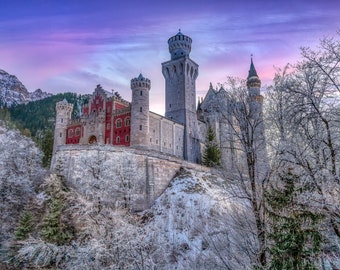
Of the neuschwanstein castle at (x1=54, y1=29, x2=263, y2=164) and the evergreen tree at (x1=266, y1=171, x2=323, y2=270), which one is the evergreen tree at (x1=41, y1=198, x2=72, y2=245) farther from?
the evergreen tree at (x1=266, y1=171, x2=323, y2=270)

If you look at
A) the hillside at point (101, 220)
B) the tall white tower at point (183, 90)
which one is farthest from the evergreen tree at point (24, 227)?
the tall white tower at point (183, 90)

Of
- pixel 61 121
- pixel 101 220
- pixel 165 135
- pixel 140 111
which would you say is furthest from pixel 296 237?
pixel 61 121

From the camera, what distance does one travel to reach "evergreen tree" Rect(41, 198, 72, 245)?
21.8 meters

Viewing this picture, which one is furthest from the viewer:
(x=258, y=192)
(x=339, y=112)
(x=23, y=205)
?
(x=23, y=205)

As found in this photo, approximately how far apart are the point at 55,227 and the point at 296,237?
764 inches


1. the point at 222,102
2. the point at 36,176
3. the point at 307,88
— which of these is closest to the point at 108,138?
the point at 36,176

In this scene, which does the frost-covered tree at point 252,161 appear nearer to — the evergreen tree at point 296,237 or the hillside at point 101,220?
the evergreen tree at point 296,237

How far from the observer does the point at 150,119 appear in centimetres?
4384

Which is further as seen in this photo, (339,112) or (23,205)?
(23,205)

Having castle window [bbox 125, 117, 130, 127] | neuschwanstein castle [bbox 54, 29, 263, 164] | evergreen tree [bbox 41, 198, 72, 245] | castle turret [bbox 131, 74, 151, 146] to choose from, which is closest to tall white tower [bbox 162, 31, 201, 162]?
neuschwanstein castle [bbox 54, 29, 263, 164]

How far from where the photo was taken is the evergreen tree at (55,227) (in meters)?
21.8

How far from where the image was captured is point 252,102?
1211 centimetres

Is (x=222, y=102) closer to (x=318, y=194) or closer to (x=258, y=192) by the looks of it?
(x=258, y=192)

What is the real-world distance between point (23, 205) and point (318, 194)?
87.8 feet
